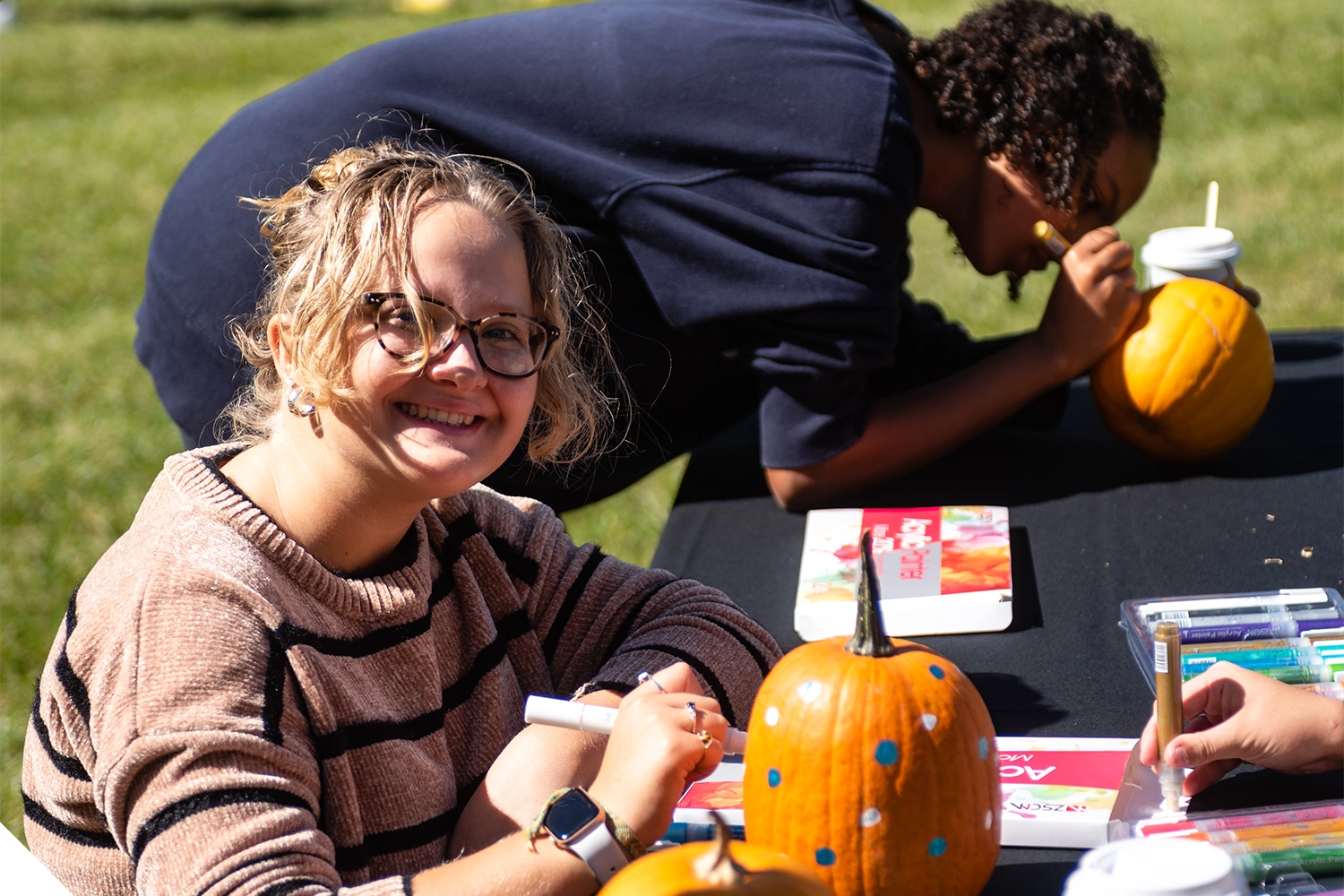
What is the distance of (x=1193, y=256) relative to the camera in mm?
2283

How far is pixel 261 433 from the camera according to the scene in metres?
1.49

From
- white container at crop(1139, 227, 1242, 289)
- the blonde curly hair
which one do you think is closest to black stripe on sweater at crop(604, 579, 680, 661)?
the blonde curly hair

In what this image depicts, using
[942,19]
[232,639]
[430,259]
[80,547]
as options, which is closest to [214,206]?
[430,259]

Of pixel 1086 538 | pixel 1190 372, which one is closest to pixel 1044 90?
pixel 1190 372

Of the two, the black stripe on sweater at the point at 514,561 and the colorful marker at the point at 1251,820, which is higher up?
the colorful marker at the point at 1251,820

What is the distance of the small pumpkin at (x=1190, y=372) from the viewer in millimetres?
2137

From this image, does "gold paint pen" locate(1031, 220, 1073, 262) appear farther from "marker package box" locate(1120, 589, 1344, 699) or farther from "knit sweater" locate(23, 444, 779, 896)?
"knit sweater" locate(23, 444, 779, 896)

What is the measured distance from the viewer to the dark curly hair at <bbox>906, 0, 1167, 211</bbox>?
212cm

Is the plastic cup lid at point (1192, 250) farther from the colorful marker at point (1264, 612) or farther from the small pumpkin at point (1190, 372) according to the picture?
the colorful marker at point (1264, 612)

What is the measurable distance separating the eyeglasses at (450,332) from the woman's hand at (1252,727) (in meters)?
0.70

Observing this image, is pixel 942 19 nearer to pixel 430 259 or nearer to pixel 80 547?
pixel 80 547

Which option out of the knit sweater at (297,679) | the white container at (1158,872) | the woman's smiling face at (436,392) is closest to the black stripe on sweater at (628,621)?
the knit sweater at (297,679)

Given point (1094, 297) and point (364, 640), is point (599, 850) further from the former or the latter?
point (1094, 297)

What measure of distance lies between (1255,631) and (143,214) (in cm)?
653
